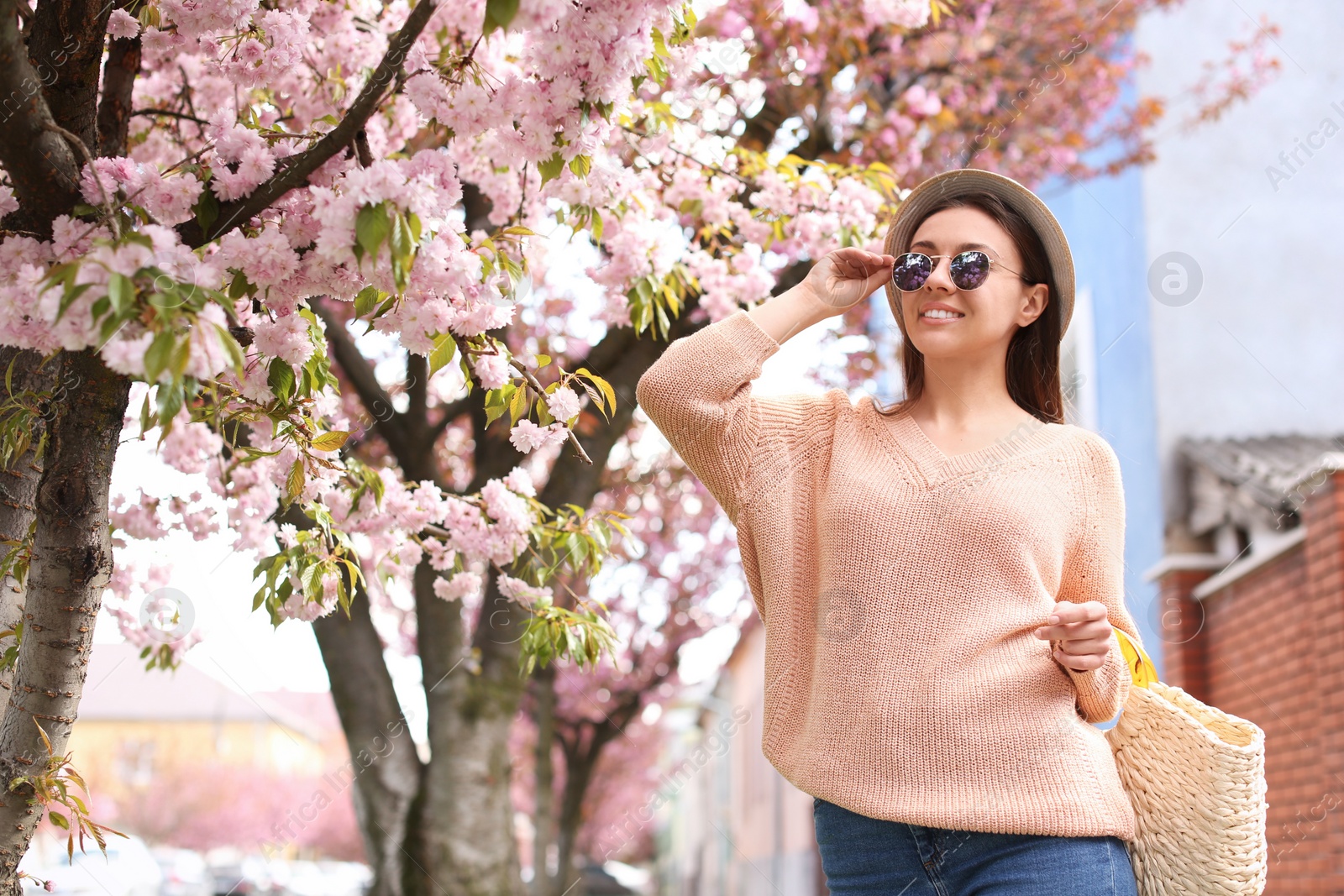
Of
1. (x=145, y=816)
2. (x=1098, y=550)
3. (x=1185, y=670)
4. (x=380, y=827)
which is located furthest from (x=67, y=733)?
(x=145, y=816)

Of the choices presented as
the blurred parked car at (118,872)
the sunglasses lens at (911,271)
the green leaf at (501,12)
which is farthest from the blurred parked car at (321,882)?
the green leaf at (501,12)

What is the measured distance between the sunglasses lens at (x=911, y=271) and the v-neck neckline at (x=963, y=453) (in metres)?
0.24

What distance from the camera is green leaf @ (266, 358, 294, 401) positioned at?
2066 mm

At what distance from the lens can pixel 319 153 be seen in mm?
1890

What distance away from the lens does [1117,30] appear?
25.1 ft

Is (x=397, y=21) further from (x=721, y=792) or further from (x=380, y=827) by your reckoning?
(x=721, y=792)

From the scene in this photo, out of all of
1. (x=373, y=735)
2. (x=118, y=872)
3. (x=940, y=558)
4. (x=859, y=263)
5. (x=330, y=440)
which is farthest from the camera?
(x=118, y=872)

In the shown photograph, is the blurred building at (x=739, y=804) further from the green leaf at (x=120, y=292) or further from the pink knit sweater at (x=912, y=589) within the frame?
the green leaf at (x=120, y=292)

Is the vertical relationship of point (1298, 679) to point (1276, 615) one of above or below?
below

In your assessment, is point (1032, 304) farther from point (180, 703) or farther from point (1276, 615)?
point (180, 703)

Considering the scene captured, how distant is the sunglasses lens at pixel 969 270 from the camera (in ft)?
6.75

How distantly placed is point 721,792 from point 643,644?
15.5 m

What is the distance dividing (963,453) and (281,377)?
3.91 ft

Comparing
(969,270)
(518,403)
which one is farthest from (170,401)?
(969,270)
